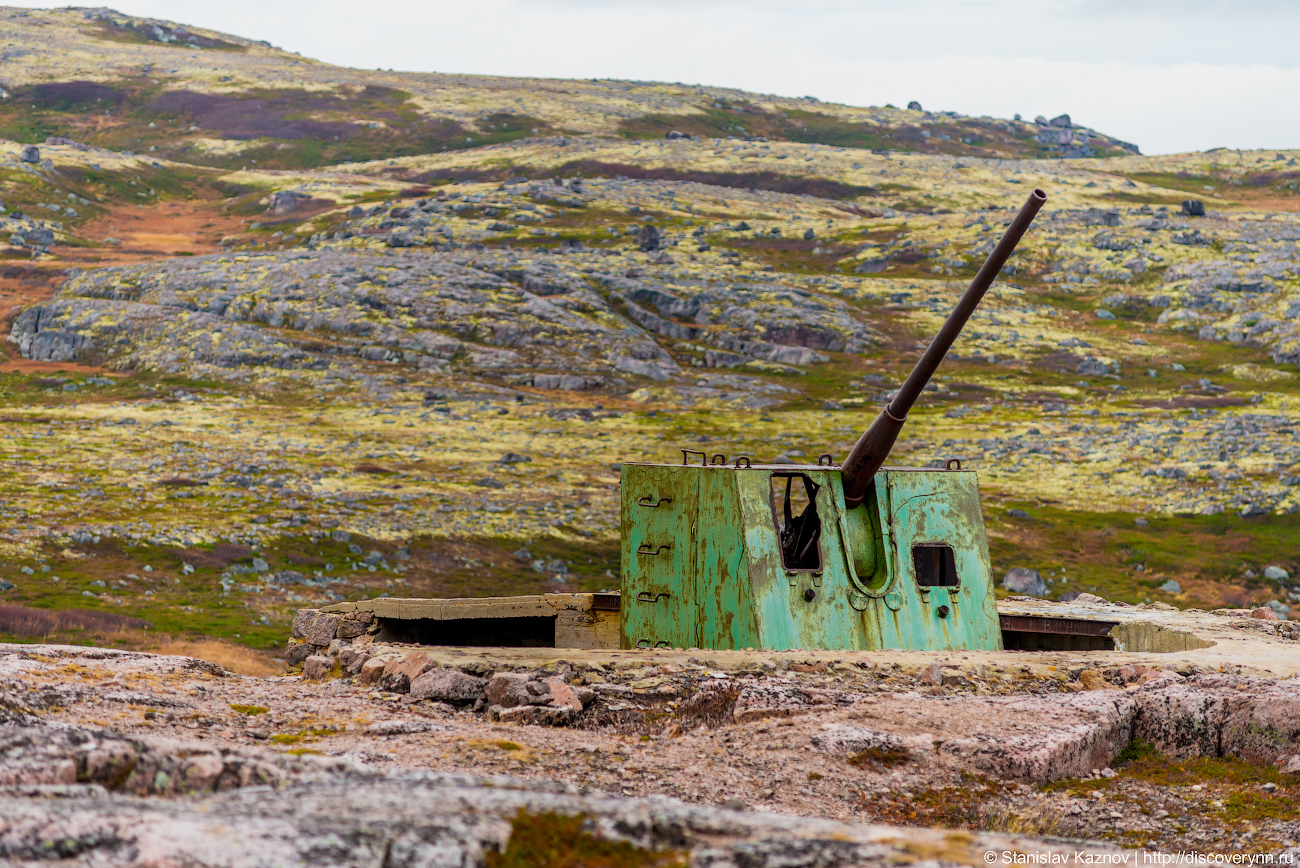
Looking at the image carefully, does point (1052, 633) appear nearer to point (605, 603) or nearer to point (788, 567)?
point (788, 567)

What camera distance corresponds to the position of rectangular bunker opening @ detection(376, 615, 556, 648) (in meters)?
15.1

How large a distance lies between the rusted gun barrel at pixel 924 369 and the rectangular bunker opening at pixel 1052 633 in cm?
321

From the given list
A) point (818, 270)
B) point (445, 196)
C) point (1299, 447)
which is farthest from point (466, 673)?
point (445, 196)

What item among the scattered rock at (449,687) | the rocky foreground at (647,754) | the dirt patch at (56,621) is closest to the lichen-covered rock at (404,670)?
the rocky foreground at (647,754)

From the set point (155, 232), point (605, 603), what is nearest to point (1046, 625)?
point (605, 603)

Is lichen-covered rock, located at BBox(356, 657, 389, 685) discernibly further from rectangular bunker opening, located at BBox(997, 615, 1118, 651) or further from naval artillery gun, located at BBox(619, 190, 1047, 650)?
rectangular bunker opening, located at BBox(997, 615, 1118, 651)

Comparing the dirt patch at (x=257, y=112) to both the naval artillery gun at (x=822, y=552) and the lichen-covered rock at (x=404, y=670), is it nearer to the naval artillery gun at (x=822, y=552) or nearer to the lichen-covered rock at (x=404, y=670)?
the naval artillery gun at (x=822, y=552)

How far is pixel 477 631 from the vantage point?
1600 centimetres

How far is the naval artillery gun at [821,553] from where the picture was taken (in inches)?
472

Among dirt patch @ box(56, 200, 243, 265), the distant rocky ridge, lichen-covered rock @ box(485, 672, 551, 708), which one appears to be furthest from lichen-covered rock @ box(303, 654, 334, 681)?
dirt patch @ box(56, 200, 243, 265)

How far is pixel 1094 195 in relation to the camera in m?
121

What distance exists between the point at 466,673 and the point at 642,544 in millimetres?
2656

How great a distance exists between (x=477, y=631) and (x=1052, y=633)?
785 centimetres

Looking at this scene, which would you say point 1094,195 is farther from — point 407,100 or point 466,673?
point 466,673
